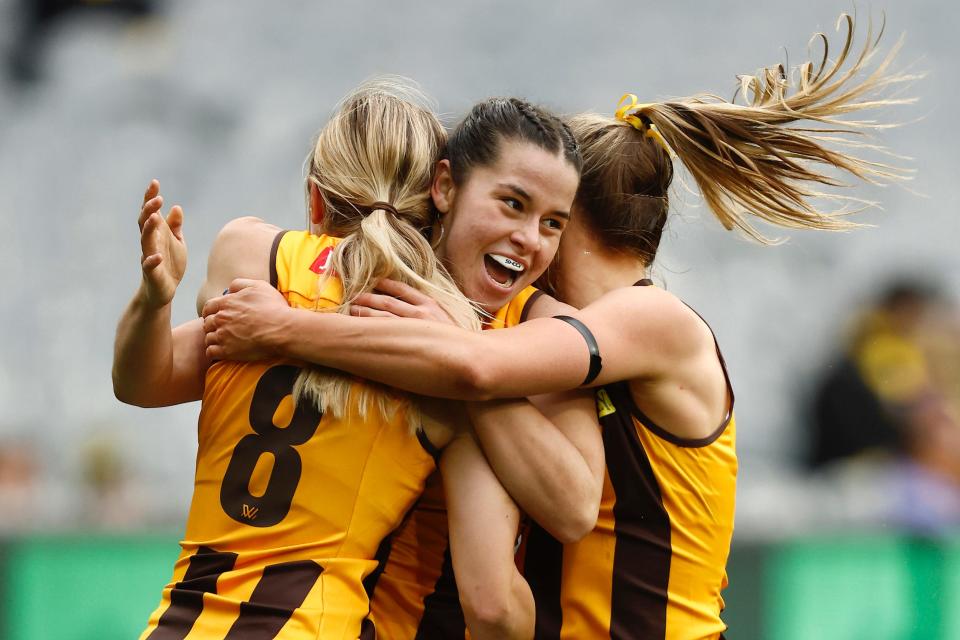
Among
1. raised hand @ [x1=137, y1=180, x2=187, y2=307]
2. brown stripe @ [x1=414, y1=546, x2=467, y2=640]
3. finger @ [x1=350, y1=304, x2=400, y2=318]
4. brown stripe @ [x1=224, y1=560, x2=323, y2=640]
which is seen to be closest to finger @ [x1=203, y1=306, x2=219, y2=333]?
raised hand @ [x1=137, y1=180, x2=187, y2=307]

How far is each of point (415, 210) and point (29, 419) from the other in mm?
6476

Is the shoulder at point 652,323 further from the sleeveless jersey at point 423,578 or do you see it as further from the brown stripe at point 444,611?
the brown stripe at point 444,611

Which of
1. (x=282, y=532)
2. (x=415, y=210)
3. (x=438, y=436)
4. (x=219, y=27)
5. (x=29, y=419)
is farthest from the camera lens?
(x=219, y=27)

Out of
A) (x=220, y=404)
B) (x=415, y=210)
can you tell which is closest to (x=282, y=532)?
(x=220, y=404)

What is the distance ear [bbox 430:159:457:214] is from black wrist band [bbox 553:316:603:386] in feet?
1.62

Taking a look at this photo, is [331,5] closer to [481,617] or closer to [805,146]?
[805,146]

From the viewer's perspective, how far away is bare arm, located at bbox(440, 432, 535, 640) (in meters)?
3.05

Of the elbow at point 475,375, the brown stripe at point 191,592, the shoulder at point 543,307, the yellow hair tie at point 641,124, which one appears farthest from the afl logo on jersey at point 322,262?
the yellow hair tie at point 641,124

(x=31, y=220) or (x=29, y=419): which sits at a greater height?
(x=31, y=220)

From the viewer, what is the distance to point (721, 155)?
12.1 ft

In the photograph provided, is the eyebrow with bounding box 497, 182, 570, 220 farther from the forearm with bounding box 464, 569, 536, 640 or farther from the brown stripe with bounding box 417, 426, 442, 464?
the forearm with bounding box 464, 569, 536, 640

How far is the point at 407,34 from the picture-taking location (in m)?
10.8

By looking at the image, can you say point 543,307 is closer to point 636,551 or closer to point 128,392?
point 636,551

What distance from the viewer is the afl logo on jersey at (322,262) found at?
10.3ft
